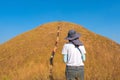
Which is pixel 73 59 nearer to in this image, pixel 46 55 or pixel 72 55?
pixel 72 55

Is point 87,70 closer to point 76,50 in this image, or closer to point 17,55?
point 17,55

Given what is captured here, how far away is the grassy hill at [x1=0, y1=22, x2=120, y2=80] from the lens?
32.0 metres

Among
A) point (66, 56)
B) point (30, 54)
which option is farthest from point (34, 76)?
A: point (66, 56)

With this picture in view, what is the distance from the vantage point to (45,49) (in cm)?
3850

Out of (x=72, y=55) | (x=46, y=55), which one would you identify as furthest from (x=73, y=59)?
(x=46, y=55)

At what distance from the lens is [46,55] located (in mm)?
37062

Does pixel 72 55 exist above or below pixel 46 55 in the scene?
below

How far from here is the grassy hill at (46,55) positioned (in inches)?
1261

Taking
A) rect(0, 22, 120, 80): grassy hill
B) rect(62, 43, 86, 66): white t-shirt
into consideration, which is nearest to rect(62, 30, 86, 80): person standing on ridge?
rect(62, 43, 86, 66): white t-shirt

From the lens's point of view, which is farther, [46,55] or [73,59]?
[46,55]

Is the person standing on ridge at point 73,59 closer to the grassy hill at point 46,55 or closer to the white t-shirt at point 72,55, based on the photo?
the white t-shirt at point 72,55

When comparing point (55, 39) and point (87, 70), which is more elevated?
point (55, 39)

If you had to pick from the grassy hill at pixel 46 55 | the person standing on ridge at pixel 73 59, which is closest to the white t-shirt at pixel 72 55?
the person standing on ridge at pixel 73 59

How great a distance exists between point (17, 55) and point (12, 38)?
7.27 meters
